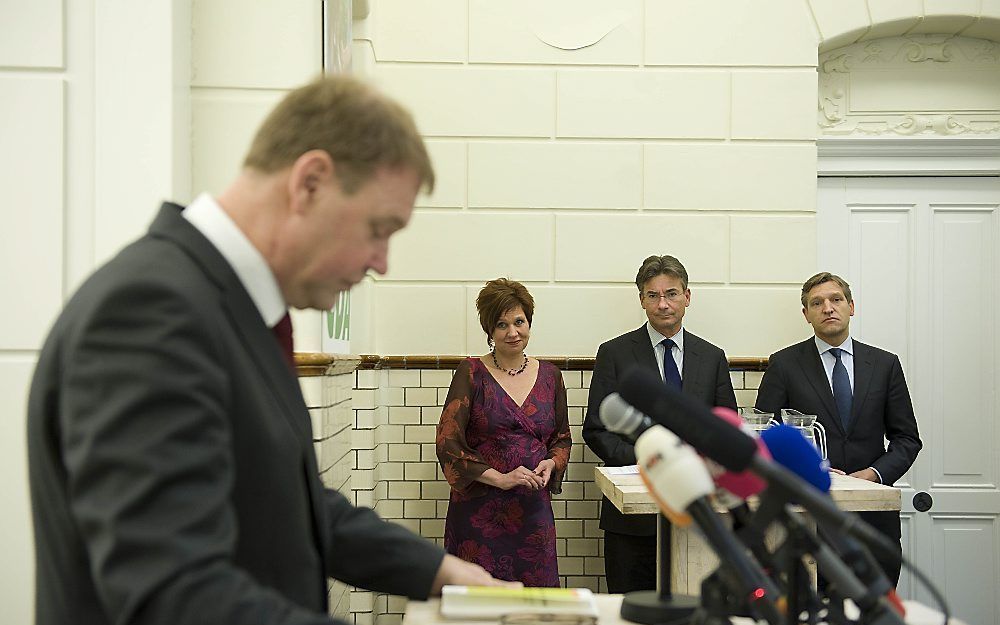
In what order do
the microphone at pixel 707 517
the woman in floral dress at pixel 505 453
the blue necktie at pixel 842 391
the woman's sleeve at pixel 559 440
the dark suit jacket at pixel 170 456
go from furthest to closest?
1. the blue necktie at pixel 842 391
2. the woman's sleeve at pixel 559 440
3. the woman in floral dress at pixel 505 453
4. the microphone at pixel 707 517
5. the dark suit jacket at pixel 170 456

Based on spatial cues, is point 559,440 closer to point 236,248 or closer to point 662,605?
point 662,605

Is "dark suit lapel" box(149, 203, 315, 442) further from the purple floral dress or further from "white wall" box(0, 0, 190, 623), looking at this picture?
the purple floral dress

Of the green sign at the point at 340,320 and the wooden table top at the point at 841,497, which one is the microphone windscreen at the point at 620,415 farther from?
the green sign at the point at 340,320

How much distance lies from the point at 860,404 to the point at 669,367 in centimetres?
88

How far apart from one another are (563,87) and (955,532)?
123 inches

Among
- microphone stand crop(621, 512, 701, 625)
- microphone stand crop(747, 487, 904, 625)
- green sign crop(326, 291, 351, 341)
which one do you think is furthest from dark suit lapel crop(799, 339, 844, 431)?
microphone stand crop(747, 487, 904, 625)

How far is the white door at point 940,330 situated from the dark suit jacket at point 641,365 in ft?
3.62

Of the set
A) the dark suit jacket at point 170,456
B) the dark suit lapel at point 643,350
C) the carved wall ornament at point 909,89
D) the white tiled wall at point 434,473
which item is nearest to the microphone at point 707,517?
the dark suit jacket at point 170,456

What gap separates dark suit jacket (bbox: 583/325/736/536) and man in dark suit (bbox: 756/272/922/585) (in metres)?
0.24

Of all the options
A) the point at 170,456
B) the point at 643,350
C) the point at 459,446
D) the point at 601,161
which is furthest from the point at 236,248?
the point at 601,161

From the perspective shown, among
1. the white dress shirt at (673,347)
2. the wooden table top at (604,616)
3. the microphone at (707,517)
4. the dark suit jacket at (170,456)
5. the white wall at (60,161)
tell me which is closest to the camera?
the dark suit jacket at (170,456)

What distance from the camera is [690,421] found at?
1128 millimetres

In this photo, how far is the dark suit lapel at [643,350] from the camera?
15.8 feet

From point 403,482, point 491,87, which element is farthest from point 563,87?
point 403,482
